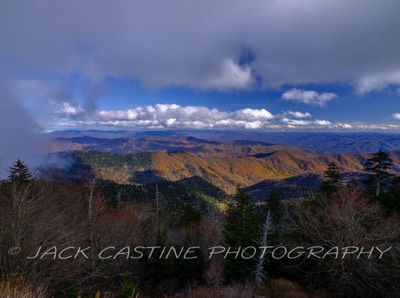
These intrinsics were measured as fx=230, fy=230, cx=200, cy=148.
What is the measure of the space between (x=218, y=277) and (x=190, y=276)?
12.5 ft

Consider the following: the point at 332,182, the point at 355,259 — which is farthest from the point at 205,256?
the point at 332,182

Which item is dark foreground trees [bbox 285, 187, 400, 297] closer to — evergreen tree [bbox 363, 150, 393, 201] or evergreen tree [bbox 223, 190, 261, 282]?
evergreen tree [bbox 223, 190, 261, 282]

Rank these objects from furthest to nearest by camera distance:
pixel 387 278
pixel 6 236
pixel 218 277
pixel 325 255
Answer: pixel 218 277, pixel 325 255, pixel 387 278, pixel 6 236

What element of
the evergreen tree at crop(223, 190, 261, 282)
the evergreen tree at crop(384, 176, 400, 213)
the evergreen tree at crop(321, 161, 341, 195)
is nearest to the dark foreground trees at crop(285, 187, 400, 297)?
the evergreen tree at crop(223, 190, 261, 282)

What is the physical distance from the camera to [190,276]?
2205 centimetres

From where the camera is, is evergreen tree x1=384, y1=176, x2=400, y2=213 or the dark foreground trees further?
evergreen tree x1=384, y1=176, x2=400, y2=213

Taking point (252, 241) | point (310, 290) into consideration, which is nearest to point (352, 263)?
point (310, 290)

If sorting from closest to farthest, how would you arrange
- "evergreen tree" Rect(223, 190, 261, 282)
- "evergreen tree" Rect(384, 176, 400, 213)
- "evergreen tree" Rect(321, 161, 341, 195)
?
"evergreen tree" Rect(223, 190, 261, 282) → "evergreen tree" Rect(384, 176, 400, 213) → "evergreen tree" Rect(321, 161, 341, 195)

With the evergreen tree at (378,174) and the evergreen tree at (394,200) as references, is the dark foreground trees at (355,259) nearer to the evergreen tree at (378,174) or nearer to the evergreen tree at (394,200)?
the evergreen tree at (394,200)

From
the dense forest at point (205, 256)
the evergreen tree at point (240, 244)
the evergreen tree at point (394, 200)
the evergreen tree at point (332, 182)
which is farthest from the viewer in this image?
the evergreen tree at point (332, 182)

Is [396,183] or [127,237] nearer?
[127,237]

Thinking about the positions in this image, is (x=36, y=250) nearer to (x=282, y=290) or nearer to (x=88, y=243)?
(x=88, y=243)

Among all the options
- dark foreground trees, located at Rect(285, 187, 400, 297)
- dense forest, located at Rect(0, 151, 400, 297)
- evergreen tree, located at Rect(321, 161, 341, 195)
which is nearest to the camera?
dense forest, located at Rect(0, 151, 400, 297)

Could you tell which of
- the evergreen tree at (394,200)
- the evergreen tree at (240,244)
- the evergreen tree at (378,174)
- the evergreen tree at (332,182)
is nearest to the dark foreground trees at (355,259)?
the evergreen tree at (240,244)
